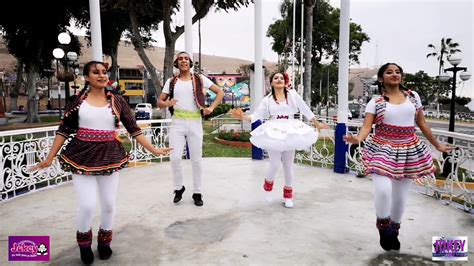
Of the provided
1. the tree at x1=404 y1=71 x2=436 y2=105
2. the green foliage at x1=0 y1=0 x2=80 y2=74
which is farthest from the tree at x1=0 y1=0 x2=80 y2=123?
the tree at x1=404 y1=71 x2=436 y2=105

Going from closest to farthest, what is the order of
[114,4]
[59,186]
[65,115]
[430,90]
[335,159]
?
1. [65,115]
2. [59,186]
3. [335,159]
4. [114,4]
5. [430,90]

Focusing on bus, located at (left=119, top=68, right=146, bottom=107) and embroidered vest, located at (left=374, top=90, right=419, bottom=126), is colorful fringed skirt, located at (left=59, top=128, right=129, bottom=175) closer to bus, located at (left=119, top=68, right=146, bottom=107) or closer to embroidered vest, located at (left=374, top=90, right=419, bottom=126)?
embroidered vest, located at (left=374, top=90, right=419, bottom=126)

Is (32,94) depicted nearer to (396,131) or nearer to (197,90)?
(197,90)

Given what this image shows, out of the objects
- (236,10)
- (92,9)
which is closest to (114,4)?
(236,10)

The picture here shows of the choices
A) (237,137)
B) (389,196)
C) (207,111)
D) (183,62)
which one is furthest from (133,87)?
(389,196)

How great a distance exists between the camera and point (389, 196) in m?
3.00

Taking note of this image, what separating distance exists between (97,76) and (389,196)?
2734mm

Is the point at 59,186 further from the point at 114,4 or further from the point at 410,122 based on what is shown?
the point at 114,4

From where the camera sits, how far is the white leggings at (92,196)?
280 cm

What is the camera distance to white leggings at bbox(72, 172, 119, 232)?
9.20 feet

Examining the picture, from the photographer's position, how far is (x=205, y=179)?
19.9 ft

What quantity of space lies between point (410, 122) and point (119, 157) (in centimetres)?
261

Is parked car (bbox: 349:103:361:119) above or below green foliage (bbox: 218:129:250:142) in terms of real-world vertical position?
above

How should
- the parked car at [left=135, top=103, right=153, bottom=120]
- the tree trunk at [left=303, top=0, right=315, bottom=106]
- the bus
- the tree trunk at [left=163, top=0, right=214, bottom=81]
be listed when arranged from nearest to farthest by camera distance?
the tree trunk at [left=163, top=0, right=214, bottom=81]
the tree trunk at [left=303, top=0, right=315, bottom=106]
the parked car at [left=135, top=103, right=153, bottom=120]
the bus
